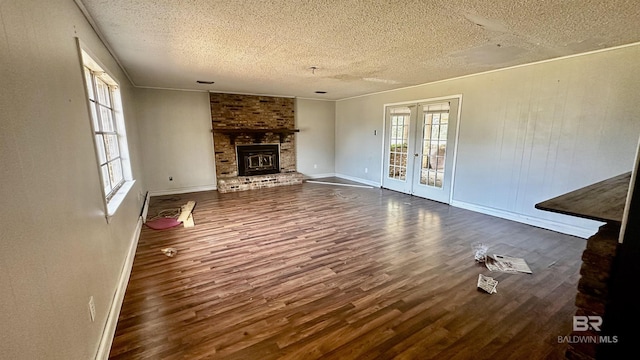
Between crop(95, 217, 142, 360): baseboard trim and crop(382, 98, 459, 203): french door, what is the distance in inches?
203

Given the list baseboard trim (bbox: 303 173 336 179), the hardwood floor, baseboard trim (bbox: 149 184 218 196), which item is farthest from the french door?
baseboard trim (bbox: 149 184 218 196)

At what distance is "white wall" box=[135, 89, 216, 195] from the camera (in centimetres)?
580

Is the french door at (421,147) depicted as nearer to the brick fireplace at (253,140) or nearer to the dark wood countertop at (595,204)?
the brick fireplace at (253,140)

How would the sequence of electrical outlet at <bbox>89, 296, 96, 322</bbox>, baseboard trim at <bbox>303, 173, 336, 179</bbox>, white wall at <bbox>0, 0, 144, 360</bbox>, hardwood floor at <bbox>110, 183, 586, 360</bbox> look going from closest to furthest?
white wall at <bbox>0, 0, 144, 360</bbox> → electrical outlet at <bbox>89, 296, 96, 322</bbox> → hardwood floor at <bbox>110, 183, 586, 360</bbox> → baseboard trim at <bbox>303, 173, 336, 179</bbox>

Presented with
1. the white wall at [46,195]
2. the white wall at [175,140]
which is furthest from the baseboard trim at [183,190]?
the white wall at [46,195]

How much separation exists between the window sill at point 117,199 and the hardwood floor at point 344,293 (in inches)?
28.1

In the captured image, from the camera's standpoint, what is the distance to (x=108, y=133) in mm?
3012

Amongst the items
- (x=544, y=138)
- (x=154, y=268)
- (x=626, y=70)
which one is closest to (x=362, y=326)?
(x=154, y=268)

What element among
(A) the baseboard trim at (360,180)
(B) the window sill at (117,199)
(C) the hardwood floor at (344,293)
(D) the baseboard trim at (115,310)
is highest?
(B) the window sill at (117,199)

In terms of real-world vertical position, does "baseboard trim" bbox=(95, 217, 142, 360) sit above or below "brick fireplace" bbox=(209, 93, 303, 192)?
below

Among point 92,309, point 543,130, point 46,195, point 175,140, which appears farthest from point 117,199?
point 543,130

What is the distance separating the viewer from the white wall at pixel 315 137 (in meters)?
7.70

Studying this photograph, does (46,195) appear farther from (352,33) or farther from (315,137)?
(315,137)

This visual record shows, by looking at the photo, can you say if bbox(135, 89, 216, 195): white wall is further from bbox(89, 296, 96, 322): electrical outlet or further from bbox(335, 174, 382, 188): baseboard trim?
bbox(89, 296, 96, 322): electrical outlet
